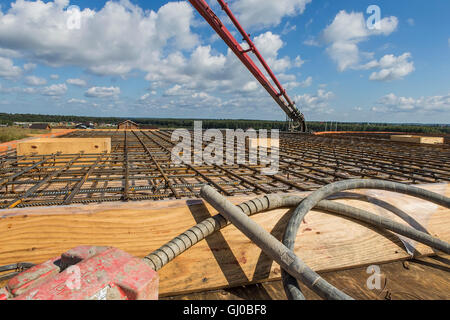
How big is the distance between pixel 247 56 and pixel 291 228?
50.1 feet

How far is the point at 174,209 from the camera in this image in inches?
80.0

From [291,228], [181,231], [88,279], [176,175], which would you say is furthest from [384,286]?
[176,175]

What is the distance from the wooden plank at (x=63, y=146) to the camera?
22.5ft

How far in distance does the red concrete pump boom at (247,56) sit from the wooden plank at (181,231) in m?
12.2

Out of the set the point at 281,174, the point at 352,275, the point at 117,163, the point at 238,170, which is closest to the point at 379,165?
the point at 281,174

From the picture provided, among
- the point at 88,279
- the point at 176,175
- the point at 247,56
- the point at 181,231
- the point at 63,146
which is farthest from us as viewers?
the point at 247,56

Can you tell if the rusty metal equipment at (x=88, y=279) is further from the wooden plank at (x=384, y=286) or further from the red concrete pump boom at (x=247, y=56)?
the red concrete pump boom at (x=247, y=56)

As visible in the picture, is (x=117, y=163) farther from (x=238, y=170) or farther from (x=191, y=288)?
(x=191, y=288)

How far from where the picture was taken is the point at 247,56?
1545 cm

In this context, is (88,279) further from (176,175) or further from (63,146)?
(63,146)

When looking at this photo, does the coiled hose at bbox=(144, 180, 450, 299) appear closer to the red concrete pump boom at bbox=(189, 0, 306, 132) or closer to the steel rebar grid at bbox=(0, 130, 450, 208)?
the steel rebar grid at bbox=(0, 130, 450, 208)

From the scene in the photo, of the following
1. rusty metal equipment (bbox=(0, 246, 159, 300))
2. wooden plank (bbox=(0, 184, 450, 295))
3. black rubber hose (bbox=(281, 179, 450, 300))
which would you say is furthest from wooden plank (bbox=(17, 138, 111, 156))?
black rubber hose (bbox=(281, 179, 450, 300))

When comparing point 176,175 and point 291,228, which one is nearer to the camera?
point 291,228
